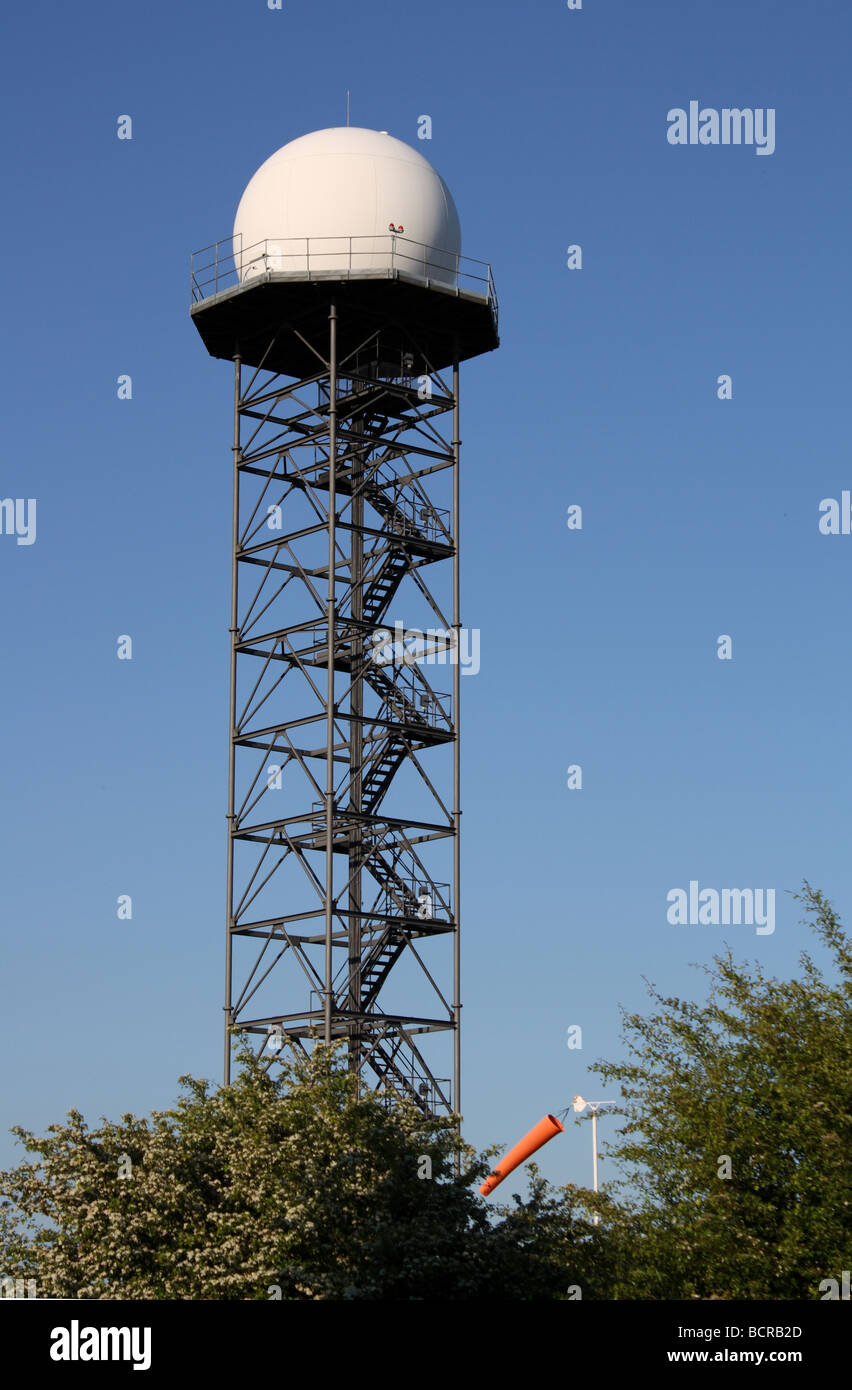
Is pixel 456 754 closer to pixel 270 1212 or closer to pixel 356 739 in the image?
pixel 356 739

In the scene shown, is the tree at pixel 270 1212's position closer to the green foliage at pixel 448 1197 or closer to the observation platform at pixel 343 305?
the green foliage at pixel 448 1197

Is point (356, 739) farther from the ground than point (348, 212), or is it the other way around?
point (348, 212)

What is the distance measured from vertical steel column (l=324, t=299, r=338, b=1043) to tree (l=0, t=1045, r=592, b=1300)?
10.0m

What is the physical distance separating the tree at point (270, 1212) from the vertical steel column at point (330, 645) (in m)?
10.0

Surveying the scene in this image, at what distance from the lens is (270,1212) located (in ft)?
125

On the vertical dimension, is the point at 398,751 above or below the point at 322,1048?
above

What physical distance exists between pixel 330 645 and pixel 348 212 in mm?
12807

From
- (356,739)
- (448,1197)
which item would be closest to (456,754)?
(356,739)

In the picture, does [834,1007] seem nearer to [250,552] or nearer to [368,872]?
[368,872]

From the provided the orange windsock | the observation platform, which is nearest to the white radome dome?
the observation platform

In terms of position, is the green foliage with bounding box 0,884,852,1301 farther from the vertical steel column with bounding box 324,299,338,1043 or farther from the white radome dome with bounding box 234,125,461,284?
the white radome dome with bounding box 234,125,461,284
